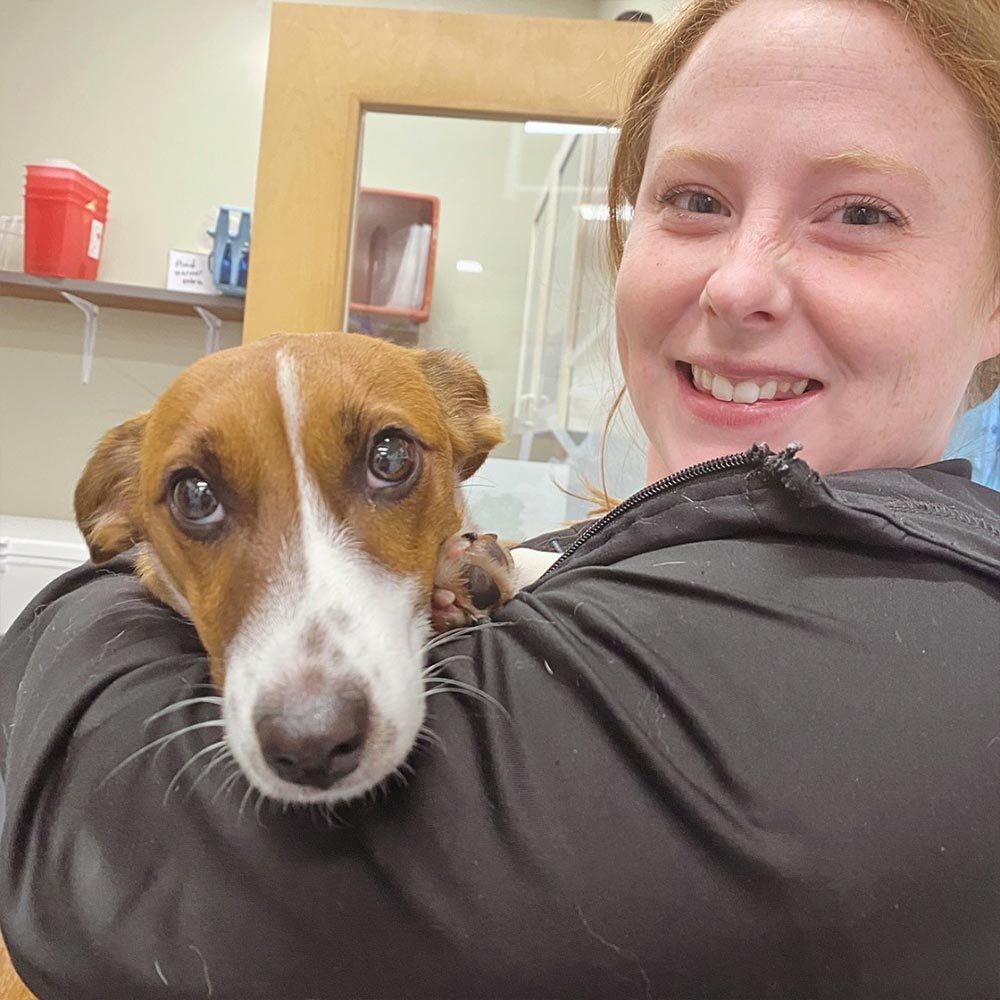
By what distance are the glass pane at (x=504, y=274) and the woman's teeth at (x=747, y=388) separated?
5.52 feet

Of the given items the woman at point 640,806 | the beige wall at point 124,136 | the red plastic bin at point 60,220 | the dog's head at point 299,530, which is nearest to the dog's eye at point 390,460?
the dog's head at point 299,530

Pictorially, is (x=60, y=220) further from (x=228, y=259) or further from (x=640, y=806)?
(x=640, y=806)

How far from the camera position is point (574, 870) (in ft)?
2.03

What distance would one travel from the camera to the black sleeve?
2.02ft

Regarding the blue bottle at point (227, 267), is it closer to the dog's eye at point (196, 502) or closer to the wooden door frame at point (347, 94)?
the wooden door frame at point (347, 94)

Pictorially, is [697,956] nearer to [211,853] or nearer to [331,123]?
[211,853]

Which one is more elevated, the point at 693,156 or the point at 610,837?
the point at 693,156

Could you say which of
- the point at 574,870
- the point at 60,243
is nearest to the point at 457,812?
the point at 574,870

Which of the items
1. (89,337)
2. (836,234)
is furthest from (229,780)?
(89,337)

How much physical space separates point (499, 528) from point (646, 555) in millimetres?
2187

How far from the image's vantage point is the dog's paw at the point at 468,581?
3.50 ft

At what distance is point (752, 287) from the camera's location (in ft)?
3.38

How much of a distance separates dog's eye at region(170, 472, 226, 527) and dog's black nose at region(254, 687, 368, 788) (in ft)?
1.02

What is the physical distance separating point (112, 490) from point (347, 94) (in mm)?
1933
